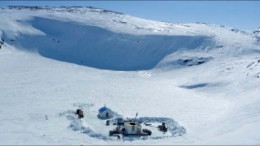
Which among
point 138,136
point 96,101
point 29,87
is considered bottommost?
point 138,136

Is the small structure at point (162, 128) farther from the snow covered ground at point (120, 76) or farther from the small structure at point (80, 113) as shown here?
the small structure at point (80, 113)

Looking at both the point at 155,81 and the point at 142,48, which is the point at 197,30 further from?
the point at 155,81

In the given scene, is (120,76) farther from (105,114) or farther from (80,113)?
(80,113)

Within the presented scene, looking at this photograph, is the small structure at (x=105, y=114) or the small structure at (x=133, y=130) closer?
the small structure at (x=133, y=130)

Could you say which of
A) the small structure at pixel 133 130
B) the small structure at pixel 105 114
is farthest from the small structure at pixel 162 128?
the small structure at pixel 105 114

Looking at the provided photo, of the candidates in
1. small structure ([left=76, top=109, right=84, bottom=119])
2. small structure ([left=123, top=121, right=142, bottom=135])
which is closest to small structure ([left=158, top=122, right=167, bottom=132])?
small structure ([left=123, top=121, right=142, bottom=135])

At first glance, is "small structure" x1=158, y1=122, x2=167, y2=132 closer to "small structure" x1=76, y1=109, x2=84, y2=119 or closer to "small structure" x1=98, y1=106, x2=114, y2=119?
"small structure" x1=98, y1=106, x2=114, y2=119

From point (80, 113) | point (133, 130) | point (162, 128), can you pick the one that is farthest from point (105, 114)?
point (162, 128)

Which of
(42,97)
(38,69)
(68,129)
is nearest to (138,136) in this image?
(68,129)
